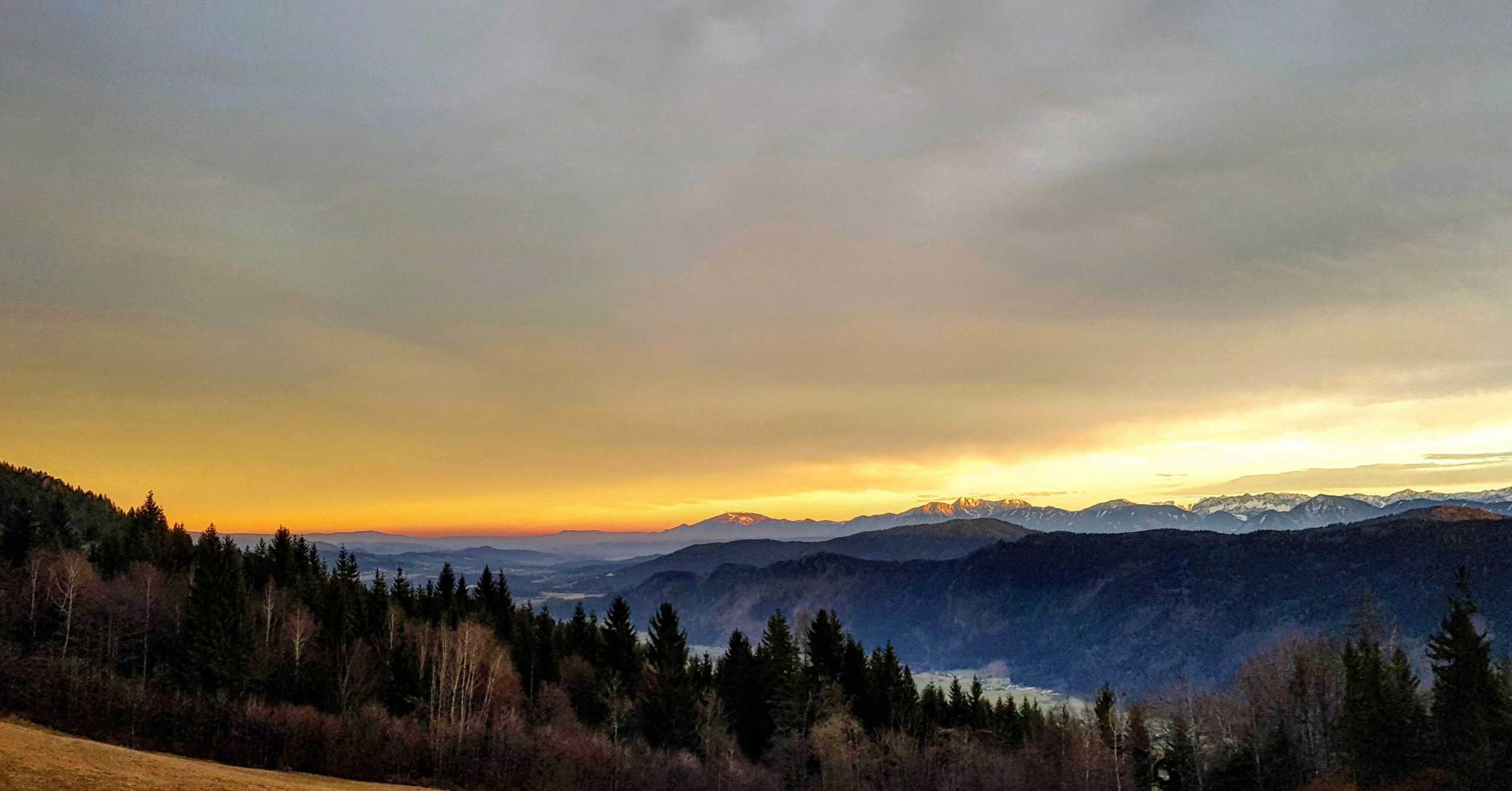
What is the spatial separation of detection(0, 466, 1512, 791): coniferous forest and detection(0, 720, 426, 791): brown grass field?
616 inches

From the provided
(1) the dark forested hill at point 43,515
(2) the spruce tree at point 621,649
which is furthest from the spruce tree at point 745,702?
(1) the dark forested hill at point 43,515

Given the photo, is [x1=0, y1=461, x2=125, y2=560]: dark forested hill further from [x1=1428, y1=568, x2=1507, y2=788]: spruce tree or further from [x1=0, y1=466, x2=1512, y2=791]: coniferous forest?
[x1=1428, y1=568, x2=1507, y2=788]: spruce tree

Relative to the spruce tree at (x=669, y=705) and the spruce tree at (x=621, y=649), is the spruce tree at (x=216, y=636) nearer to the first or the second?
the spruce tree at (x=621, y=649)

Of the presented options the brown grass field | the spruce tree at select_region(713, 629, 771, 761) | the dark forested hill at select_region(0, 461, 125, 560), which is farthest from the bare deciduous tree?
the spruce tree at select_region(713, 629, 771, 761)

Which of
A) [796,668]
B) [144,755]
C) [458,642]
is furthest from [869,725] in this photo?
[144,755]

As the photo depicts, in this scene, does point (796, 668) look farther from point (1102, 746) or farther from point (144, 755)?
point (144, 755)

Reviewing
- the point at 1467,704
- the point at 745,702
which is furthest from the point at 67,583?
the point at 1467,704

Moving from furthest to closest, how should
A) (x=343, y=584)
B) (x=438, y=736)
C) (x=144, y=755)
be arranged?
(x=343, y=584), (x=438, y=736), (x=144, y=755)

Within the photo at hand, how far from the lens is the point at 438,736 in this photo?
260 ft

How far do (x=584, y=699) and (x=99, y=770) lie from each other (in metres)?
76.5

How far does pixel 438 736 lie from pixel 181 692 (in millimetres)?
24754

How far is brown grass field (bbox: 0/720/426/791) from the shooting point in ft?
115

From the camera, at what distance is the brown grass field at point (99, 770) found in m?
35.1

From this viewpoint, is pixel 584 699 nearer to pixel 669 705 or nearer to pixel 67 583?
pixel 669 705
